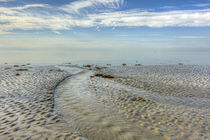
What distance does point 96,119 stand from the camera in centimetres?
989

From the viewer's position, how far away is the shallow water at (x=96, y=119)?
7992 mm

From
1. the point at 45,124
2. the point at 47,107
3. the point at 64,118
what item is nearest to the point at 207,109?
the point at 64,118

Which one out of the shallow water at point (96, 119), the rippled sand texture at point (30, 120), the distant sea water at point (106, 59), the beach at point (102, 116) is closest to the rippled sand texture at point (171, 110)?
the beach at point (102, 116)

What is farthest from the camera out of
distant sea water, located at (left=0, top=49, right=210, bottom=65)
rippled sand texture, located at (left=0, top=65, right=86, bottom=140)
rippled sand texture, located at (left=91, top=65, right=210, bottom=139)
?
distant sea water, located at (left=0, top=49, right=210, bottom=65)

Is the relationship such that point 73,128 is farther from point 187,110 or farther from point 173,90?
point 173,90

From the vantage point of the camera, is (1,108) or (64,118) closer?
(64,118)

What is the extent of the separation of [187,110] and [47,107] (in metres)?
11.8

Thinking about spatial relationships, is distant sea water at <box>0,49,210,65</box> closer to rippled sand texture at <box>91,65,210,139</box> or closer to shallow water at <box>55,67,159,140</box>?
rippled sand texture at <box>91,65,210,139</box>

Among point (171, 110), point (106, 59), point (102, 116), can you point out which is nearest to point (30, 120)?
point (102, 116)

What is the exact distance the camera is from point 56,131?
25.6 feet

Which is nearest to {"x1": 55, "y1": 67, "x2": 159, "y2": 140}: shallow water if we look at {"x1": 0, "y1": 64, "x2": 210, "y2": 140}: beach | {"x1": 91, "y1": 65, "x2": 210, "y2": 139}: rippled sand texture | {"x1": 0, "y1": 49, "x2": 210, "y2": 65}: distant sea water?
{"x1": 0, "y1": 64, "x2": 210, "y2": 140}: beach

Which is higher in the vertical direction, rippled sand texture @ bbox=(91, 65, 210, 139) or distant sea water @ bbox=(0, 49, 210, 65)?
distant sea water @ bbox=(0, 49, 210, 65)

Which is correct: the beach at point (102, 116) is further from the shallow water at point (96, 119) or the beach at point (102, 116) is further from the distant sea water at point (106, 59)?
the distant sea water at point (106, 59)

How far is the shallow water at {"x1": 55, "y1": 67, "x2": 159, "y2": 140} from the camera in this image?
26.2 feet
